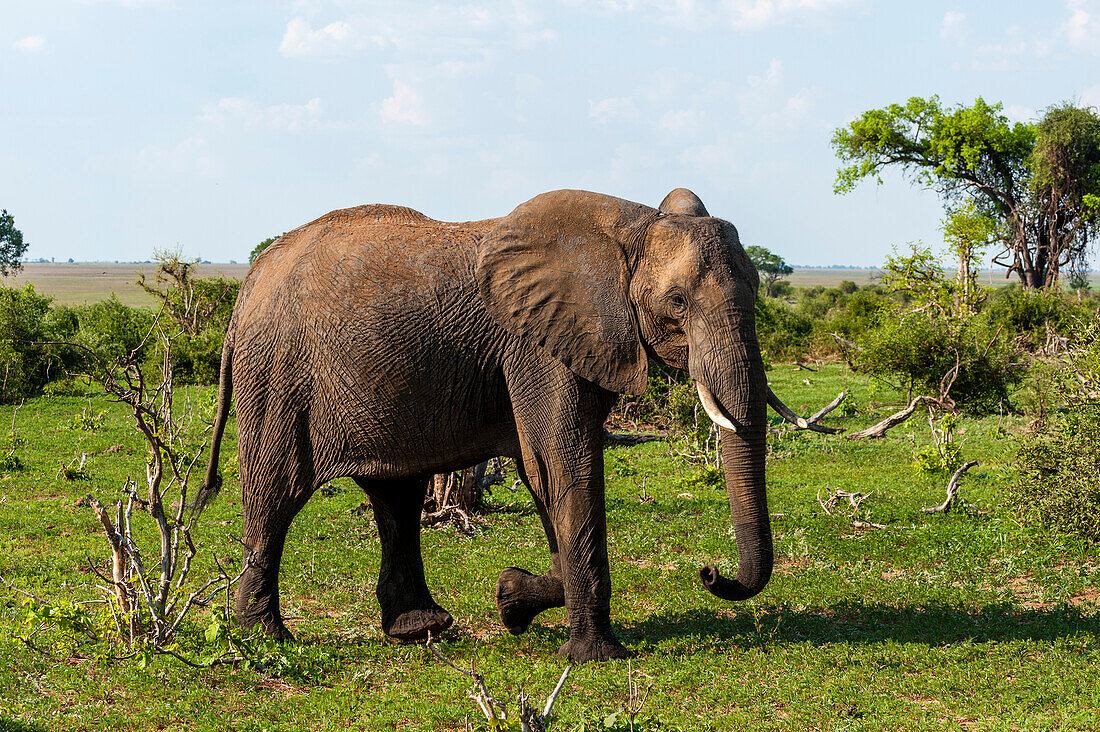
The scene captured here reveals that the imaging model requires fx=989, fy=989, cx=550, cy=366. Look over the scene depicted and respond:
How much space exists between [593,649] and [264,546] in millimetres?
2745

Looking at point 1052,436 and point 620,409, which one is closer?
point 1052,436

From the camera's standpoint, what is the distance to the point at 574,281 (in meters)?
7.25

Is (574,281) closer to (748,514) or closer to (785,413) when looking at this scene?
(785,413)

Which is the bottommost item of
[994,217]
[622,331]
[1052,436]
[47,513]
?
[47,513]

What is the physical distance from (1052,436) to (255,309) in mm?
8636

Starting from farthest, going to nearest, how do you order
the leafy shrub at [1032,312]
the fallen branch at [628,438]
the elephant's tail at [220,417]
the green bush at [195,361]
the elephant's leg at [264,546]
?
the leafy shrub at [1032,312] < the green bush at [195,361] < the fallen branch at [628,438] < the elephant's tail at [220,417] < the elephant's leg at [264,546]

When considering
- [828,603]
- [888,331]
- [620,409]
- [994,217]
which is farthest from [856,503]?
[994,217]

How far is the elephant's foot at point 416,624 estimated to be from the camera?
8.21 metres

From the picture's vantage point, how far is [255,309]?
25.8ft

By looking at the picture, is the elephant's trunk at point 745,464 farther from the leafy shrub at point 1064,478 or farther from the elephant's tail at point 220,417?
the leafy shrub at point 1064,478

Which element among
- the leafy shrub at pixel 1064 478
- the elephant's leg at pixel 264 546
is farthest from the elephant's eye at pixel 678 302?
the leafy shrub at pixel 1064 478

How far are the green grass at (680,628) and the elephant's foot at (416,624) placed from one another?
14cm

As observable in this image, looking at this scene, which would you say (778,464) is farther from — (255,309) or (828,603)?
(255,309)

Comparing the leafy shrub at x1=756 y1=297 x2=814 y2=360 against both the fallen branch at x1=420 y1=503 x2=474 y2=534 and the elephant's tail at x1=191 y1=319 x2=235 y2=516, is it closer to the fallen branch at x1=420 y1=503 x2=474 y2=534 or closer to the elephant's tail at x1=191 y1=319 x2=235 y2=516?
the fallen branch at x1=420 y1=503 x2=474 y2=534
